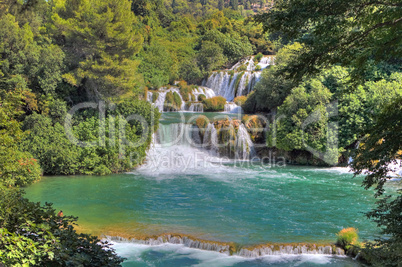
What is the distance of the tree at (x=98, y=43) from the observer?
57.4 feet

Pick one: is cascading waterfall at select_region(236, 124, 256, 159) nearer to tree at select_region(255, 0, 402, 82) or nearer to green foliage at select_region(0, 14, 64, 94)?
green foliage at select_region(0, 14, 64, 94)

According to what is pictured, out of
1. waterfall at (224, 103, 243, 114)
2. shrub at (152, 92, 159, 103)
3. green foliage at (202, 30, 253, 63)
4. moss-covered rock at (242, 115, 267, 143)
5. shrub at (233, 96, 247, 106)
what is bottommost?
moss-covered rock at (242, 115, 267, 143)

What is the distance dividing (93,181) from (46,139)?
129 inches

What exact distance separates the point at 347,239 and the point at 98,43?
567 inches

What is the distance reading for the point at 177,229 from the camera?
10.4 m

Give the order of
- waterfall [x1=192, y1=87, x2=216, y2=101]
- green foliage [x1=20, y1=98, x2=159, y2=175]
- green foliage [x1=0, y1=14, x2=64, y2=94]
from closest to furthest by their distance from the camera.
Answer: green foliage [x1=0, y1=14, x2=64, y2=94] → green foliage [x1=20, y1=98, x2=159, y2=175] → waterfall [x1=192, y1=87, x2=216, y2=101]

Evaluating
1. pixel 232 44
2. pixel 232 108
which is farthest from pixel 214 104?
pixel 232 44

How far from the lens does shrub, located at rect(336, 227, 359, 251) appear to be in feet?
29.8

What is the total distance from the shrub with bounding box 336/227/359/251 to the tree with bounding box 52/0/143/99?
13090 millimetres

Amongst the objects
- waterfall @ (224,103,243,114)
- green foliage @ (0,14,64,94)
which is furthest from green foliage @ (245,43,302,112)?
green foliage @ (0,14,64,94)

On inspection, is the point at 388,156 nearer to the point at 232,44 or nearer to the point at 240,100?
the point at 240,100

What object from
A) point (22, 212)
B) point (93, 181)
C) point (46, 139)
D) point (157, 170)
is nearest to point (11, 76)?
point (46, 139)

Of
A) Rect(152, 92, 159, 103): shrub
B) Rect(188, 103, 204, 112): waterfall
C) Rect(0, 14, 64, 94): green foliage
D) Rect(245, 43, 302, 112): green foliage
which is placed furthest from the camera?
Rect(152, 92, 159, 103): shrub

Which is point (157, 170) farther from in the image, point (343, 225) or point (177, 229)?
point (343, 225)
